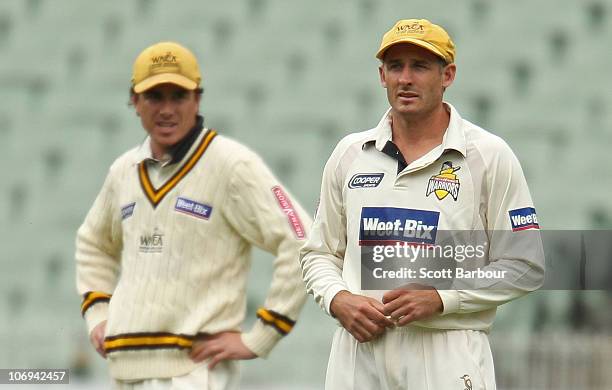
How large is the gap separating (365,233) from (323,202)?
25cm

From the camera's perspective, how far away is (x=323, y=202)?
4512 mm

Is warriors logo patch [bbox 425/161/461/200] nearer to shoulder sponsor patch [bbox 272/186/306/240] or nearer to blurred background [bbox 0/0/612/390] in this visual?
shoulder sponsor patch [bbox 272/186/306/240]

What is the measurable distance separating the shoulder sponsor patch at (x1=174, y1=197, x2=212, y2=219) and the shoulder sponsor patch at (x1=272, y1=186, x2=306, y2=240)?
0.93 feet

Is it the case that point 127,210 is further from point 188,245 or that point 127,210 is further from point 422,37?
point 422,37

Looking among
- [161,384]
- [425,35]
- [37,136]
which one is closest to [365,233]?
[425,35]

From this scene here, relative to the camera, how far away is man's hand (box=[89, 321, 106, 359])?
18.3ft

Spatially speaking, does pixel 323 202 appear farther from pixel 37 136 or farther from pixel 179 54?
pixel 37 136

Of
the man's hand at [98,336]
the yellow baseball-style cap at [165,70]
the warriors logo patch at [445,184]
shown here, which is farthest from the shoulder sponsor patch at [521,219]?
the man's hand at [98,336]

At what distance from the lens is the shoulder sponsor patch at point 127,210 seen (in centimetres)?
550

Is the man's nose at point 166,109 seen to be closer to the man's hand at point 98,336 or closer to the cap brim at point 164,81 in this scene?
the cap brim at point 164,81

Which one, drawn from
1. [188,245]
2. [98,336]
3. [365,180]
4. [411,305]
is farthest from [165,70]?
[411,305]

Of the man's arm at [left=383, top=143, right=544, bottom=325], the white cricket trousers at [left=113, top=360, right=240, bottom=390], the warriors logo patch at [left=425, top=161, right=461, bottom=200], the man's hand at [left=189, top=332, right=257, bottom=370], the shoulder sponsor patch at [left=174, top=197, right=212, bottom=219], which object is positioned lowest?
the white cricket trousers at [left=113, top=360, right=240, bottom=390]

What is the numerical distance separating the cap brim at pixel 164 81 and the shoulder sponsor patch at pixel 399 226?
1.40 metres

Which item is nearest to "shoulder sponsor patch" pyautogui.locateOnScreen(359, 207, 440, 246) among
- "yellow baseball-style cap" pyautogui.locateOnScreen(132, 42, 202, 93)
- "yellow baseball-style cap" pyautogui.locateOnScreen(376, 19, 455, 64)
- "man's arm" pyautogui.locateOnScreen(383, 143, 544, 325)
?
"man's arm" pyautogui.locateOnScreen(383, 143, 544, 325)
